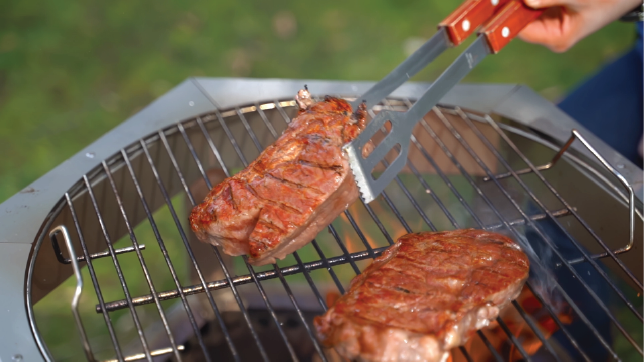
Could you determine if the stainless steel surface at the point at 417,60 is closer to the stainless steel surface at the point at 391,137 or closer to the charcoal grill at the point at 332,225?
the stainless steel surface at the point at 391,137

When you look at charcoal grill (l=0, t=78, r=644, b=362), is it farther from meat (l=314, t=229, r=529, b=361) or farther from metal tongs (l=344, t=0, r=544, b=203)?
metal tongs (l=344, t=0, r=544, b=203)

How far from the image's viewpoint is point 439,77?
2.02 m

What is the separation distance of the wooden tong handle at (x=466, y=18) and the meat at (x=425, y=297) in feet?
2.65

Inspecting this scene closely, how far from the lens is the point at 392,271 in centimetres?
193

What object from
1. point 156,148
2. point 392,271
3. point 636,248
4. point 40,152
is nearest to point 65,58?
point 40,152

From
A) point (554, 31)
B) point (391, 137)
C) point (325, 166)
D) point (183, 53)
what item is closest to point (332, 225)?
point (325, 166)

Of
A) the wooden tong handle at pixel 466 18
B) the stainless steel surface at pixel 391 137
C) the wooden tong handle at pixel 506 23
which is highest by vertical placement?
the wooden tong handle at pixel 466 18

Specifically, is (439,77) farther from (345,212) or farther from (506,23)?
(345,212)

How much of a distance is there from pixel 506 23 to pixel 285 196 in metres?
1.16

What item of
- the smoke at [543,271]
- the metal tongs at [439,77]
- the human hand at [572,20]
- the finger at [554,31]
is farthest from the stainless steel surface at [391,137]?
the finger at [554,31]

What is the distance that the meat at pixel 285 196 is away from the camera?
2.04m

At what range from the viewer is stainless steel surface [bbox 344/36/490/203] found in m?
1.93

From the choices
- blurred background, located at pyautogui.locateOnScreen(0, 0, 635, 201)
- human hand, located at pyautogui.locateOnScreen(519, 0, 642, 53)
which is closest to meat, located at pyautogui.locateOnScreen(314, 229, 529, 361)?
human hand, located at pyautogui.locateOnScreen(519, 0, 642, 53)

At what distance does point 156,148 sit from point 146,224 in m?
2.00
